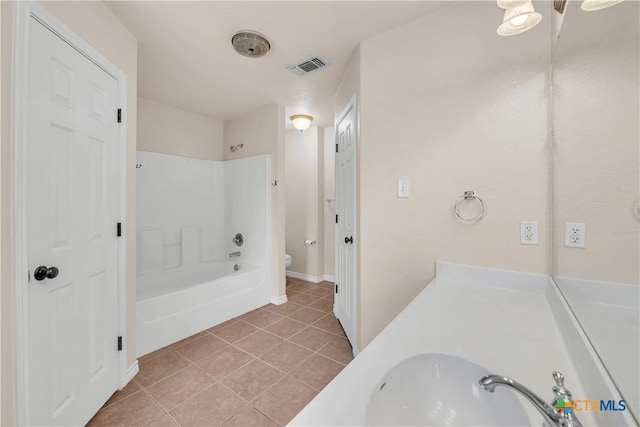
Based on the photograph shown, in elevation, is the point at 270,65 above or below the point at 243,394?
above

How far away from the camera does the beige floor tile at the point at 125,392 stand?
64.2 inches

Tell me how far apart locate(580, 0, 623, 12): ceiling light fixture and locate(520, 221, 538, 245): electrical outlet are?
91 centimetres

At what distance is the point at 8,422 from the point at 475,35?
2.85 metres

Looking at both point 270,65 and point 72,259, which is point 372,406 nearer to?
point 72,259

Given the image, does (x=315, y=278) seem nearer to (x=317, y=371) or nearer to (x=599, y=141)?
(x=317, y=371)

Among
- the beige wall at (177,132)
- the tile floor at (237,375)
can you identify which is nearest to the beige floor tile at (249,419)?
the tile floor at (237,375)

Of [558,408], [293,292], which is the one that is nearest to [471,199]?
[558,408]

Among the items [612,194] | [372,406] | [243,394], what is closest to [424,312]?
[372,406]

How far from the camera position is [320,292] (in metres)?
3.65

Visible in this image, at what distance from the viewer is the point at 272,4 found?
5.10 feet

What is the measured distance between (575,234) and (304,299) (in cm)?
284

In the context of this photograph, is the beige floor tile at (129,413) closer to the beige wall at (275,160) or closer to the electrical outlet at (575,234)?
the beige wall at (275,160)

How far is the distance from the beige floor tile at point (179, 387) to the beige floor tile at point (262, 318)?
792mm

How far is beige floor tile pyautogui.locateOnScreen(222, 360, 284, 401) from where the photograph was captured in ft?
5.62
